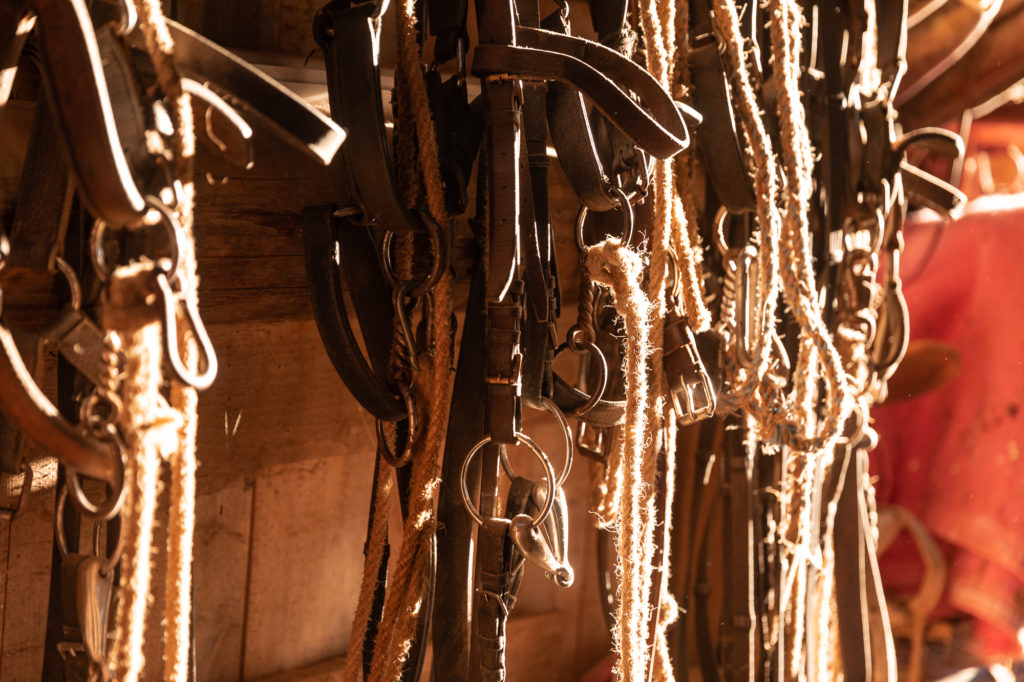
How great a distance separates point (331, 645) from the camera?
3.13ft

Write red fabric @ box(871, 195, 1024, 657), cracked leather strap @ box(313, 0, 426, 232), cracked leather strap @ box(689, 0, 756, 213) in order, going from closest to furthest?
cracked leather strap @ box(313, 0, 426, 232)
cracked leather strap @ box(689, 0, 756, 213)
red fabric @ box(871, 195, 1024, 657)

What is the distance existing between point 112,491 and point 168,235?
0.49 ft

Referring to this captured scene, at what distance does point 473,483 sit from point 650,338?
20 centimetres

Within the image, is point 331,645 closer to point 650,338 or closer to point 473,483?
point 473,483

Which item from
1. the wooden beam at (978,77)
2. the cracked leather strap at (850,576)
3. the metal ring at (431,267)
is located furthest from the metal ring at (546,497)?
the wooden beam at (978,77)

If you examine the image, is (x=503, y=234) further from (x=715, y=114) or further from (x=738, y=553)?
(x=738, y=553)

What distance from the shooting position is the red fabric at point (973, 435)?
1.39 meters

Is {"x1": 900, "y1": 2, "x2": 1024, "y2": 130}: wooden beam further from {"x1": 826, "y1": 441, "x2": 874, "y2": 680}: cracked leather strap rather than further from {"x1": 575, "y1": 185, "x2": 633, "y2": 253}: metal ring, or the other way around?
{"x1": 575, "y1": 185, "x2": 633, "y2": 253}: metal ring

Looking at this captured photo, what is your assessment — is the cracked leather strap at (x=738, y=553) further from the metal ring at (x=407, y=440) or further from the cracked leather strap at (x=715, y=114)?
the metal ring at (x=407, y=440)

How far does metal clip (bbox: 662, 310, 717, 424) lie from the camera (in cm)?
70

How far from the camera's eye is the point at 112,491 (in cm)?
48

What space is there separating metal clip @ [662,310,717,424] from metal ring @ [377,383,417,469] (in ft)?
0.71

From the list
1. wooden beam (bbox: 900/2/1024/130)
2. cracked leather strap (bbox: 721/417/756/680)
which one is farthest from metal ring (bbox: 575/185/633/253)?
wooden beam (bbox: 900/2/1024/130)

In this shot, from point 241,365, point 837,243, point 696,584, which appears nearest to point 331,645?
point 241,365
